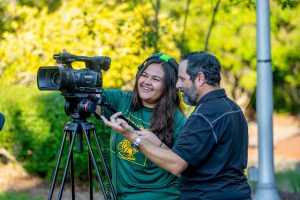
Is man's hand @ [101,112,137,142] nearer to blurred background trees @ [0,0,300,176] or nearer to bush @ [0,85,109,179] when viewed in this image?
blurred background trees @ [0,0,300,176]

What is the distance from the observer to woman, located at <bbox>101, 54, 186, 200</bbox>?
3.92m

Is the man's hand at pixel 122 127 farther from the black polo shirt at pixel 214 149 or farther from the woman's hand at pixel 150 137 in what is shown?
the black polo shirt at pixel 214 149

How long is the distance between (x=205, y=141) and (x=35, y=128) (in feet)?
16.7

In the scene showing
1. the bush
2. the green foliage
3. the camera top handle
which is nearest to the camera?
the camera top handle

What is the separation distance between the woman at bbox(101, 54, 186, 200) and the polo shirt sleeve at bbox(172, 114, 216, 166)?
57 cm

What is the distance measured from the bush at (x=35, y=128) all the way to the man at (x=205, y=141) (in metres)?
4.36

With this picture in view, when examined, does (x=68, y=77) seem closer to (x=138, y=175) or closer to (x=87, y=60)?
(x=87, y=60)

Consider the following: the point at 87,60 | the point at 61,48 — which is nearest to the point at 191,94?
the point at 87,60

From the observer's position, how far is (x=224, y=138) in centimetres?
340

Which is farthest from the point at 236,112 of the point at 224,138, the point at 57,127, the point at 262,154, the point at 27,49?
the point at 27,49

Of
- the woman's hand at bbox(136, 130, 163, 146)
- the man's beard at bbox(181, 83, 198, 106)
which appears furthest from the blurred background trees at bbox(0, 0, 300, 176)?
the man's beard at bbox(181, 83, 198, 106)

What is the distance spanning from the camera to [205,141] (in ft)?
10.9

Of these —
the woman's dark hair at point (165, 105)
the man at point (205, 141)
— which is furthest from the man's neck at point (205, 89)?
the woman's dark hair at point (165, 105)

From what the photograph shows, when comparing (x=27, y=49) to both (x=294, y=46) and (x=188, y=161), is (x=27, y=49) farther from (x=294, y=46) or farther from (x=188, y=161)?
(x=294, y=46)
